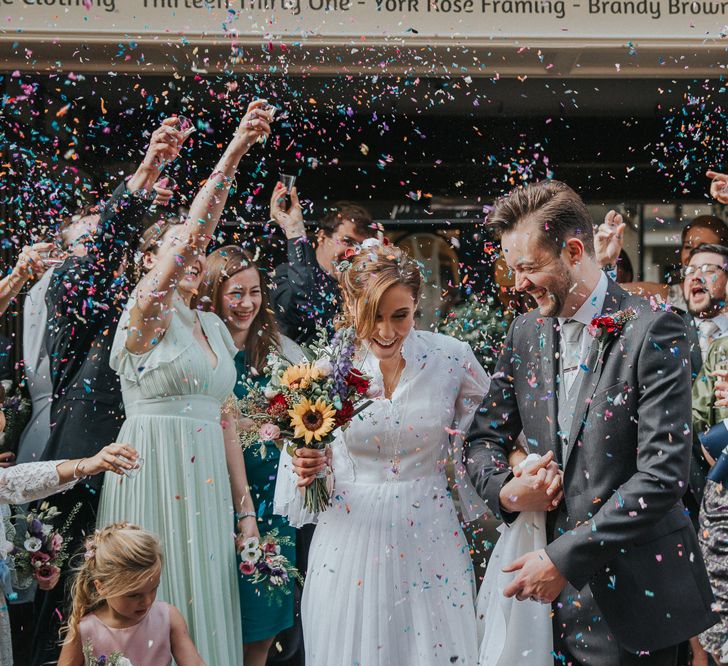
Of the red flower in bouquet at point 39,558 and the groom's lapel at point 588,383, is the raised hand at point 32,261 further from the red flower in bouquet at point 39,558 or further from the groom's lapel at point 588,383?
the groom's lapel at point 588,383

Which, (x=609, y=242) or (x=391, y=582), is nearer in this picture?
(x=391, y=582)

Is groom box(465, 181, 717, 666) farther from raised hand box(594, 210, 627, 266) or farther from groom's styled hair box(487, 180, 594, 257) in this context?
raised hand box(594, 210, 627, 266)

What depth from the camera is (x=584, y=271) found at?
3057mm

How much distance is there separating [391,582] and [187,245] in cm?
152

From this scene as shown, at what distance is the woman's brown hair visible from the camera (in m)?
4.95

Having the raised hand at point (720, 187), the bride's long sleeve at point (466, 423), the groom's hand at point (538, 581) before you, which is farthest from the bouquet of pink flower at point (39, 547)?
the raised hand at point (720, 187)

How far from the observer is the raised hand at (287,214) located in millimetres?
5235

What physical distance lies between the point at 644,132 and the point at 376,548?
4668mm

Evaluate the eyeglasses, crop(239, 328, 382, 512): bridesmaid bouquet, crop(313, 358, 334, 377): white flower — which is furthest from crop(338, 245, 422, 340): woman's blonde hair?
the eyeglasses

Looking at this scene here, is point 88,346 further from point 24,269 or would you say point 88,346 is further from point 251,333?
point 251,333

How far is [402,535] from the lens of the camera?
377cm

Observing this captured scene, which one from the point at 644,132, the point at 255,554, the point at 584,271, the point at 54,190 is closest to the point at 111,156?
the point at 54,190

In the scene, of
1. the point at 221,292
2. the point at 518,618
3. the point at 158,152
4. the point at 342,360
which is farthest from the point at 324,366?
the point at 221,292

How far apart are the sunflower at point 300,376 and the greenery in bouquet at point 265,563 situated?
1042mm
